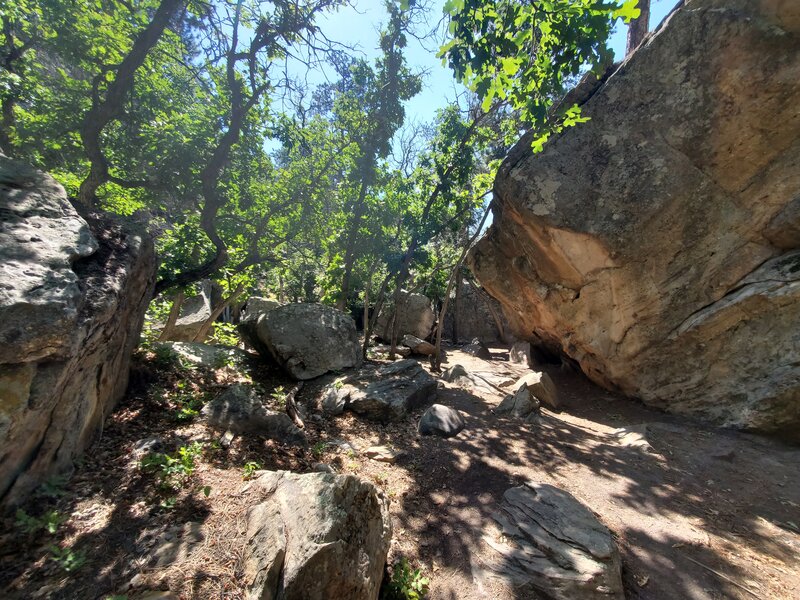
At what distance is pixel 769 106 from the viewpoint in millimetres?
5844

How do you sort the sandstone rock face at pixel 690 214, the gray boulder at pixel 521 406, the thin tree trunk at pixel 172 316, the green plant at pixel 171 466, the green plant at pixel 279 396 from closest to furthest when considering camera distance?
1. the green plant at pixel 171 466
2. the sandstone rock face at pixel 690 214
3. the green plant at pixel 279 396
4. the gray boulder at pixel 521 406
5. the thin tree trunk at pixel 172 316

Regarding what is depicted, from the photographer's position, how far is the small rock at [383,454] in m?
4.88

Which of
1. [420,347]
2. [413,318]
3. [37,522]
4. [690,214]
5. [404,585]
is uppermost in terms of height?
[413,318]

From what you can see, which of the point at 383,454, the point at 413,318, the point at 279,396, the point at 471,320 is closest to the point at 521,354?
the point at 413,318

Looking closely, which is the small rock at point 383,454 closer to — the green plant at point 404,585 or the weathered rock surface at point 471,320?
the green plant at point 404,585

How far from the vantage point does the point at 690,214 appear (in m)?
6.56

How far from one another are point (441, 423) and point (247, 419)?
3.04m

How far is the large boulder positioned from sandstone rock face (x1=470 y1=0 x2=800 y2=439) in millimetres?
5003

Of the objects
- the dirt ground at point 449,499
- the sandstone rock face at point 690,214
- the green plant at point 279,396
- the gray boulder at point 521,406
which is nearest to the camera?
the dirt ground at point 449,499

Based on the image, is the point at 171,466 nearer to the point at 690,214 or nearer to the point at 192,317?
the point at 690,214

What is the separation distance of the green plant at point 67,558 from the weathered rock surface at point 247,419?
2067mm

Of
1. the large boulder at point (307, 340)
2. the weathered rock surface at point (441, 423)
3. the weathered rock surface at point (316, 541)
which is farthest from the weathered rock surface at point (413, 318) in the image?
the weathered rock surface at point (316, 541)

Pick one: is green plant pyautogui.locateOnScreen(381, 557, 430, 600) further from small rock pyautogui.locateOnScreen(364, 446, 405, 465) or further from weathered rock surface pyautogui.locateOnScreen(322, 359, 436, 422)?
weathered rock surface pyautogui.locateOnScreen(322, 359, 436, 422)

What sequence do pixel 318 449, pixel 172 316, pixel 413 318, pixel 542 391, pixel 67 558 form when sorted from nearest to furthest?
1. pixel 67 558
2. pixel 318 449
3. pixel 542 391
4. pixel 172 316
5. pixel 413 318
